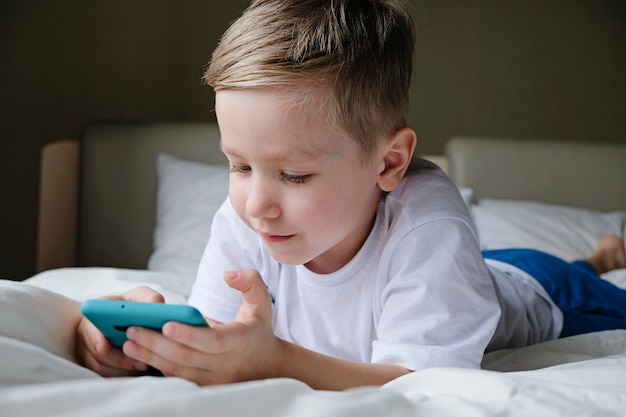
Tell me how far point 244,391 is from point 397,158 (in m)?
0.63

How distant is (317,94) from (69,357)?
0.43 m

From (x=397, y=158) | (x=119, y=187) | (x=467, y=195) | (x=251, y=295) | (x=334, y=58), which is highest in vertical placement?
(x=334, y=58)

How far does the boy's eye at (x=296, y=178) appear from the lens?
1.04 metres

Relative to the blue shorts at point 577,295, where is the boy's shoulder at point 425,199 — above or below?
above

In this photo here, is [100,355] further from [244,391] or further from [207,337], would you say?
[244,391]

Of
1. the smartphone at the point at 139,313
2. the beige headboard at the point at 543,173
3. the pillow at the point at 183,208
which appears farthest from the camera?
the beige headboard at the point at 543,173

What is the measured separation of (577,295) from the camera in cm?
164

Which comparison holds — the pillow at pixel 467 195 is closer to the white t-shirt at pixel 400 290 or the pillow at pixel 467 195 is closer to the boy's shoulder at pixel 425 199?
the white t-shirt at pixel 400 290

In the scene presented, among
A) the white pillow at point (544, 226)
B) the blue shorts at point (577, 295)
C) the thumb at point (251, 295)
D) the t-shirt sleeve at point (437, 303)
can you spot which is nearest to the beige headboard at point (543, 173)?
the white pillow at point (544, 226)

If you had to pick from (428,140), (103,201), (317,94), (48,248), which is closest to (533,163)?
(428,140)

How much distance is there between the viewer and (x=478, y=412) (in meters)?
0.66

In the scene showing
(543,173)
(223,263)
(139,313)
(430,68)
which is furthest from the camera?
(430,68)

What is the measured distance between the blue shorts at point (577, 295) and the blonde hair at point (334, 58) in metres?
0.62

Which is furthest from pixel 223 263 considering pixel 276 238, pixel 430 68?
pixel 430 68
